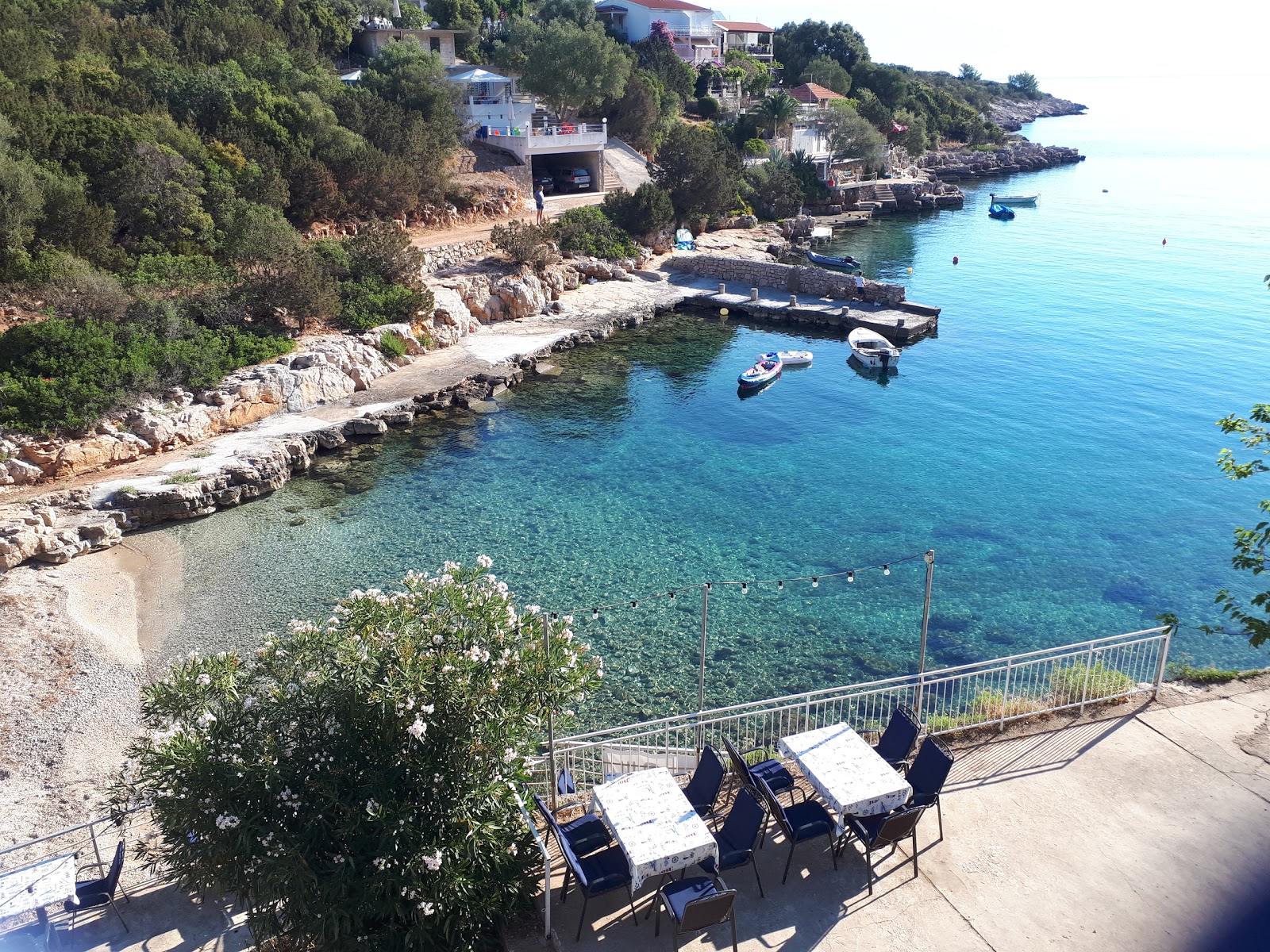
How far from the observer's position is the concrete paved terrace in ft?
25.7

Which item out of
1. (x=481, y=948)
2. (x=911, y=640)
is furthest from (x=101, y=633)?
(x=911, y=640)

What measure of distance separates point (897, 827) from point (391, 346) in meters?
27.7

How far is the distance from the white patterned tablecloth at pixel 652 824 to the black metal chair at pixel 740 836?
0.51ft

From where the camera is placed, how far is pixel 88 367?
939 inches

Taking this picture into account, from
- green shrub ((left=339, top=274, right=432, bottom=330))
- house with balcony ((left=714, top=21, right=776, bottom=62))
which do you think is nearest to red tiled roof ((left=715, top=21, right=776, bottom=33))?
house with balcony ((left=714, top=21, right=776, bottom=62))

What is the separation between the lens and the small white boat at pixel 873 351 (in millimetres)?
36375

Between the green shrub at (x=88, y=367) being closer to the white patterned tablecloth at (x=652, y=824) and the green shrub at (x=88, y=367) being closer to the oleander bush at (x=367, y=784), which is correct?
the oleander bush at (x=367, y=784)

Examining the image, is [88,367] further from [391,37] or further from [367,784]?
[391,37]

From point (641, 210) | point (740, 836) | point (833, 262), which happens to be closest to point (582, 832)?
point (740, 836)

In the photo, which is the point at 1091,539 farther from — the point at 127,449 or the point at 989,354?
the point at 127,449

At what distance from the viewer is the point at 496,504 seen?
76.7 ft

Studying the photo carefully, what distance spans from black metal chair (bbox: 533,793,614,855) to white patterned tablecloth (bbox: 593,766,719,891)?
0.25m

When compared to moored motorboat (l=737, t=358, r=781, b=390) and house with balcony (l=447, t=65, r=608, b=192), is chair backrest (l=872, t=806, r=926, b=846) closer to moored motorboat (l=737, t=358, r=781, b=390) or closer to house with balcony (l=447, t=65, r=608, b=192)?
moored motorboat (l=737, t=358, r=781, b=390)

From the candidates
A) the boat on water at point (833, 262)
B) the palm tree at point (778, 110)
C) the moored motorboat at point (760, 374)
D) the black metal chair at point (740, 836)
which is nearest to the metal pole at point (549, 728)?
the black metal chair at point (740, 836)
